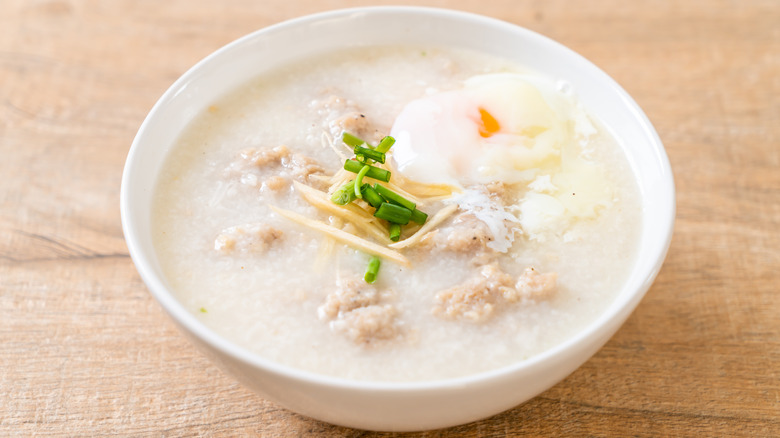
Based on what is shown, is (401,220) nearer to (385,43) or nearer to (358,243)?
(358,243)

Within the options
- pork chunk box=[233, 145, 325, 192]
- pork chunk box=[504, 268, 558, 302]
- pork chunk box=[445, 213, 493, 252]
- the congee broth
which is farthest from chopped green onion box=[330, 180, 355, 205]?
pork chunk box=[504, 268, 558, 302]

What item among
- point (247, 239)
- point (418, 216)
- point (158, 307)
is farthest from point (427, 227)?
point (158, 307)

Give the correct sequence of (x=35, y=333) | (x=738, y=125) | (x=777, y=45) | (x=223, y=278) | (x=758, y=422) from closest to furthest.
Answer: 1. (x=223, y=278)
2. (x=758, y=422)
3. (x=35, y=333)
4. (x=738, y=125)
5. (x=777, y=45)

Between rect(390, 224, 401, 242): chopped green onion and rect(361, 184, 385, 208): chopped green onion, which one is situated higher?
rect(361, 184, 385, 208): chopped green onion

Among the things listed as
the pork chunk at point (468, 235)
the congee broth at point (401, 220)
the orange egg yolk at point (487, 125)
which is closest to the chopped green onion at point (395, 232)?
the congee broth at point (401, 220)

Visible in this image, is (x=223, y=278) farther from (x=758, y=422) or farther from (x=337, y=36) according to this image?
(x=758, y=422)

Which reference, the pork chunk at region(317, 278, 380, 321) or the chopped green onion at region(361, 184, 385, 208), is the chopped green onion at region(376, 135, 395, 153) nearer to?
the chopped green onion at region(361, 184, 385, 208)

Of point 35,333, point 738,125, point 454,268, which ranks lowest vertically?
point 35,333

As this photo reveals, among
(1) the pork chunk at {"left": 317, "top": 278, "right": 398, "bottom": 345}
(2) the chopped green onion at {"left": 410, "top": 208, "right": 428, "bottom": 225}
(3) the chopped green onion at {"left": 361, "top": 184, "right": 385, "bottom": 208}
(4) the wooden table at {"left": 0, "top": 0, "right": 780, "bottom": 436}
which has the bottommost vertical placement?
(4) the wooden table at {"left": 0, "top": 0, "right": 780, "bottom": 436}

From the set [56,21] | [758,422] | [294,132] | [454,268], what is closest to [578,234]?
[454,268]
